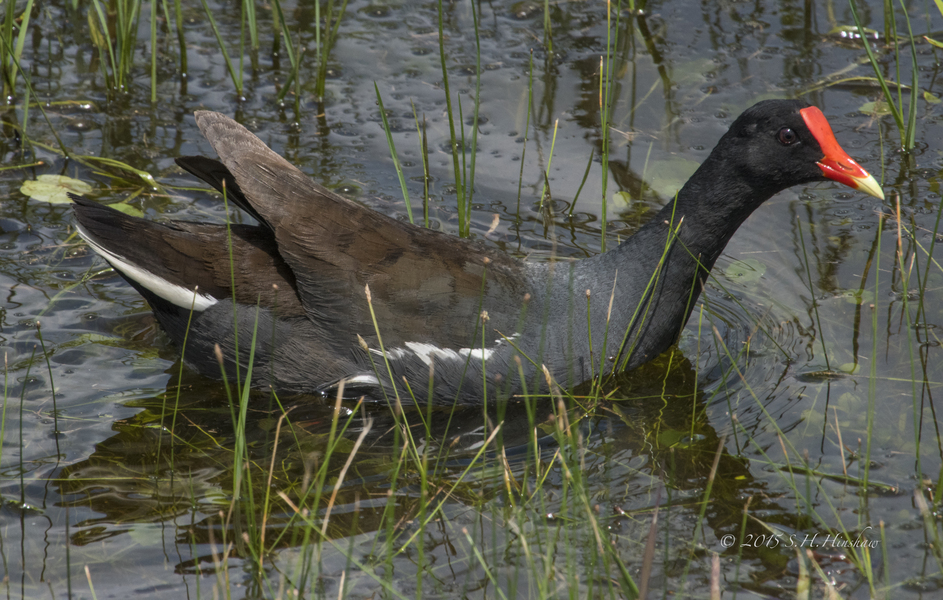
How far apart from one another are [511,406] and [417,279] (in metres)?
0.62

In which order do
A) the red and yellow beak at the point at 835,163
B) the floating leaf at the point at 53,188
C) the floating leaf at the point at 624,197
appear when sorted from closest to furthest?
the red and yellow beak at the point at 835,163
the floating leaf at the point at 53,188
the floating leaf at the point at 624,197

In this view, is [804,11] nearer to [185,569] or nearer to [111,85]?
[111,85]

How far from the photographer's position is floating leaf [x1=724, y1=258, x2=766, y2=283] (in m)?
4.25

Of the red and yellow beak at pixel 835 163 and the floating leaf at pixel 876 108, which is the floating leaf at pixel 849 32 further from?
the red and yellow beak at pixel 835 163

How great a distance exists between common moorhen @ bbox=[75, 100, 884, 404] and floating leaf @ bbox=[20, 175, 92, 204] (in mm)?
959

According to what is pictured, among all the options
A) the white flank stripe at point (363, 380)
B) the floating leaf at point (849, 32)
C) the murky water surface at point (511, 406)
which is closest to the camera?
the murky water surface at point (511, 406)

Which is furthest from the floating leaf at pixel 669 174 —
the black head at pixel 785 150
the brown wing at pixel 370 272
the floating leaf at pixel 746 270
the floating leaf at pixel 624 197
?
the brown wing at pixel 370 272

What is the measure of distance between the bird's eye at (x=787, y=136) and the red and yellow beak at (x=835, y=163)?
6 centimetres

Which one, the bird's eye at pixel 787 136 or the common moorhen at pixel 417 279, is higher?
the bird's eye at pixel 787 136

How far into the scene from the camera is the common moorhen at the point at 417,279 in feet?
11.6

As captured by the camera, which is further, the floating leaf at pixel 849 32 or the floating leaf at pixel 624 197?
the floating leaf at pixel 849 32

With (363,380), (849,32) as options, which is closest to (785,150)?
(363,380)

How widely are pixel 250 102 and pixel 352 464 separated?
276 centimetres

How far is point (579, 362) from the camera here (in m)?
3.61
